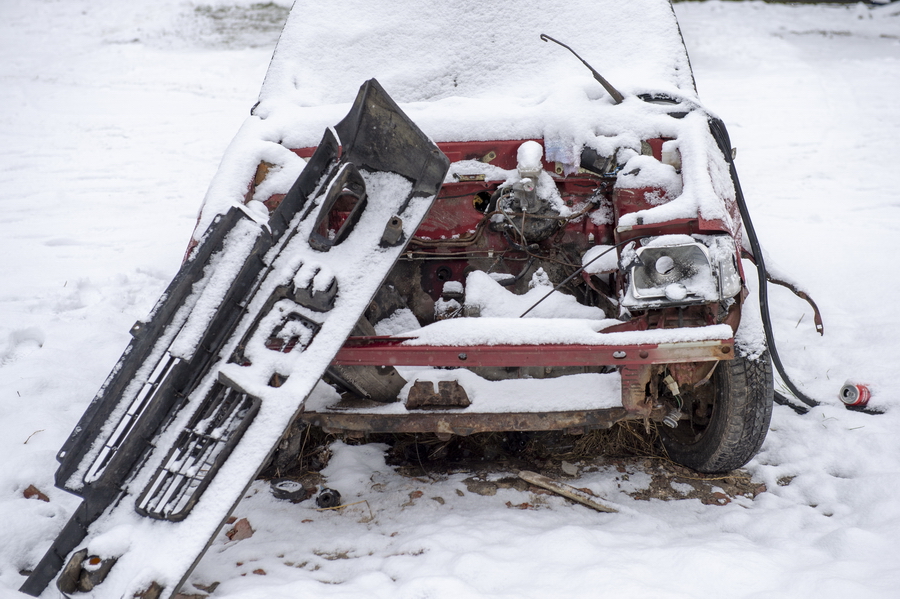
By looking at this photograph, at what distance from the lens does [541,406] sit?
7.29ft

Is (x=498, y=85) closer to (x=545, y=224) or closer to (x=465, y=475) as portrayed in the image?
(x=545, y=224)

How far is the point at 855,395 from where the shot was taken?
2.97 meters

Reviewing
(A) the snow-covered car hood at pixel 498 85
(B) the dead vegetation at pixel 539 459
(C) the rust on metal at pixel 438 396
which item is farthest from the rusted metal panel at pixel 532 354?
(B) the dead vegetation at pixel 539 459

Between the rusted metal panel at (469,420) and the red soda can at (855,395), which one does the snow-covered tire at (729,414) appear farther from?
the red soda can at (855,395)

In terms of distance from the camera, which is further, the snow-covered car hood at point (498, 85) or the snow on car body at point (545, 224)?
the snow-covered car hood at point (498, 85)

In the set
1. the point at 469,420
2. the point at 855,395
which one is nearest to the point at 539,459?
the point at 469,420

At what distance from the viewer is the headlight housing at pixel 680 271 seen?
2039 millimetres

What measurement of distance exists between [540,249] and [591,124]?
0.56 meters

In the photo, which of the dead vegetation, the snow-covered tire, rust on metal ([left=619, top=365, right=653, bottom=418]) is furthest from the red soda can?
rust on metal ([left=619, top=365, right=653, bottom=418])

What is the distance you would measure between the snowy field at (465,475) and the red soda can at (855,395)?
7cm

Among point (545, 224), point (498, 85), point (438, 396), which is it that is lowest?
point (438, 396)

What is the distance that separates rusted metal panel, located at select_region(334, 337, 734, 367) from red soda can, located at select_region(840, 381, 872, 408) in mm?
1455

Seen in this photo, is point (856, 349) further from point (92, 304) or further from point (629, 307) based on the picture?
point (92, 304)

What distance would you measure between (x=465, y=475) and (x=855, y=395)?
75.9 inches
